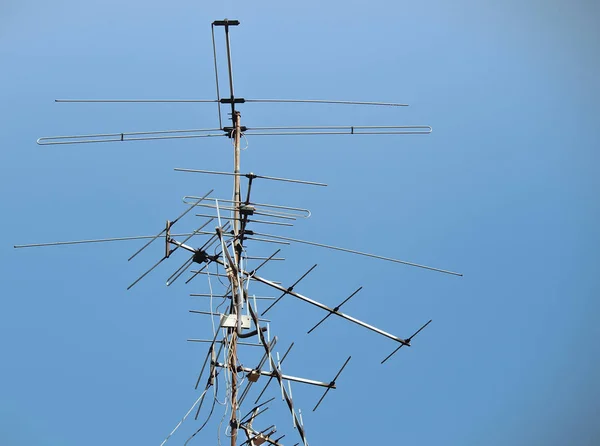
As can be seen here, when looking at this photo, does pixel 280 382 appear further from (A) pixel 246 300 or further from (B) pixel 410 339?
(B) pixel 410 339

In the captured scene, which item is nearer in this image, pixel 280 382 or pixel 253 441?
pixel 280 382

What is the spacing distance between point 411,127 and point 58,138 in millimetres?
3947

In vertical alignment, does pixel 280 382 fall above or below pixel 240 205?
below

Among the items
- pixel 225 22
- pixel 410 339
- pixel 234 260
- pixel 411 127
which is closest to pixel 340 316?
pixel 410 339

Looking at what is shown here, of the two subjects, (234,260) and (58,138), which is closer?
(234,260)

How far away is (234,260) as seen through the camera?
7.54 metres

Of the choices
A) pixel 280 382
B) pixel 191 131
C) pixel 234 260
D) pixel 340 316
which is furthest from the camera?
pixel 191 131

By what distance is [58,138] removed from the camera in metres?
8.36

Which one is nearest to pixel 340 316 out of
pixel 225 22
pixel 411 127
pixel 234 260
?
pixel 234 260

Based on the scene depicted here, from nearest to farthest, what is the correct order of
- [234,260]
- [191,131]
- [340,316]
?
1. [234,260]
2. [340,316]
3. [191,131]

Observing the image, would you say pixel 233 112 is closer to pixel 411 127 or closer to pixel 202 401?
pixel 411 127

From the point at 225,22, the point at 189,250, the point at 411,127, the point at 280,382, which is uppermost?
the point at 225,22

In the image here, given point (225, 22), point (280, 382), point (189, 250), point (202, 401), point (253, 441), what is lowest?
point (253, 441)

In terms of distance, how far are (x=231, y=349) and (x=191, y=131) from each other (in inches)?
106
